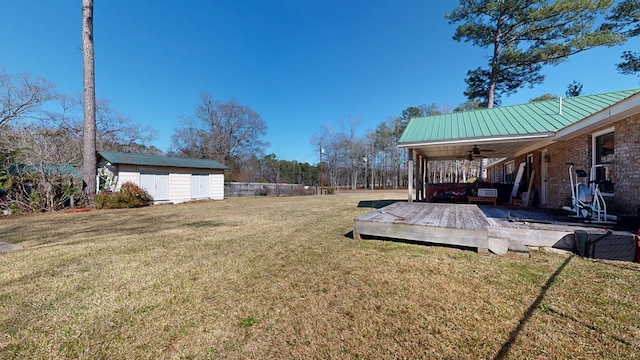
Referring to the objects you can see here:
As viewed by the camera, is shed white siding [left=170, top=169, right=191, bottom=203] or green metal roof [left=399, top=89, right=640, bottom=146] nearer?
green metal roof [left=399, top=89, right=640, bottom=146]

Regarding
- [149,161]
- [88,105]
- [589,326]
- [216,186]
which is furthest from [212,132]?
[589,326]

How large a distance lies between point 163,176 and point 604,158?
17.7 meters

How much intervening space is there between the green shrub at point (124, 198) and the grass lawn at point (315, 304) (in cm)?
781

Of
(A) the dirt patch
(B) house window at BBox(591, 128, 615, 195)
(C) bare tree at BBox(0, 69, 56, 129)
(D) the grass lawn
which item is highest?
(C) bare tree at BBox(0, 69, 56, 129)

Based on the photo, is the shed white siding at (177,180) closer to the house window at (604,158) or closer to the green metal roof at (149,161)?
the green metal roof at (149,161)

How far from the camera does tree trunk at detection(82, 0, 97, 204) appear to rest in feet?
34.1

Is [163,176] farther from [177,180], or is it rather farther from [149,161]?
[149,161]

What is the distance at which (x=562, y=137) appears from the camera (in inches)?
235

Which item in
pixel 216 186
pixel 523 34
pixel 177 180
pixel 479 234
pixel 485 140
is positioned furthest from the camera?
pixel 216 186

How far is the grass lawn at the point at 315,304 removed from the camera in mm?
1675

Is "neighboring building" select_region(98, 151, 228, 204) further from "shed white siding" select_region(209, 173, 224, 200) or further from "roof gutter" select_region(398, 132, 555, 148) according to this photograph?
"roof gutter" select_region(398, 132, 555, 148)

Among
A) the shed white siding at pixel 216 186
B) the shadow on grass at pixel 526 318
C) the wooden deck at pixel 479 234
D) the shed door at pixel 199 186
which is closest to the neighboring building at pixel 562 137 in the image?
the wooden deck at pixel 479 234

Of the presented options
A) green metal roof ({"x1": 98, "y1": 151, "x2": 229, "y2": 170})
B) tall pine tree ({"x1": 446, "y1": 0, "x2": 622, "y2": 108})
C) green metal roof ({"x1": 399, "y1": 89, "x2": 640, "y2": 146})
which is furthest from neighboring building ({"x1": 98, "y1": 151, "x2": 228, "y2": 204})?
tall pine tree ({"x1": 446, "y1": 0, "x2": 622, "y2": 108})

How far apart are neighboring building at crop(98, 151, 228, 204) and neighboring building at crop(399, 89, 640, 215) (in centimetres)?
1329
